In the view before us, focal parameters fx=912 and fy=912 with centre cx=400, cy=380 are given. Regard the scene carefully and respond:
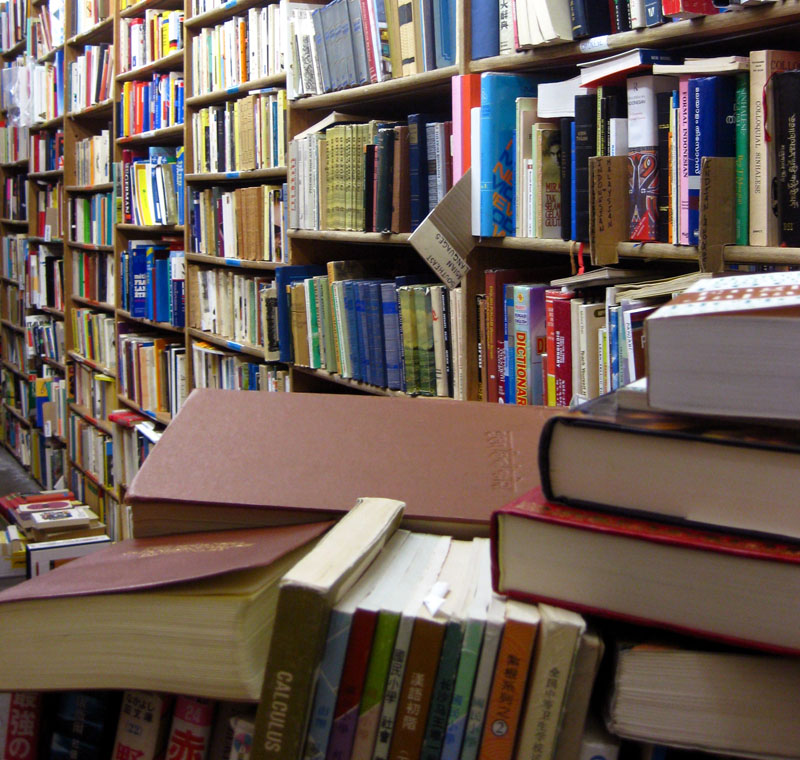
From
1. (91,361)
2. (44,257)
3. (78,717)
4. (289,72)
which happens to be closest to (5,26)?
(44,257)

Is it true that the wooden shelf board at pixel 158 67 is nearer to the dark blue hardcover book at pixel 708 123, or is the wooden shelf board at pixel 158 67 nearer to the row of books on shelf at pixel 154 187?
the row of books on shelf at pixel 154 187

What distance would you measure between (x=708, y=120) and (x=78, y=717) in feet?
3.52

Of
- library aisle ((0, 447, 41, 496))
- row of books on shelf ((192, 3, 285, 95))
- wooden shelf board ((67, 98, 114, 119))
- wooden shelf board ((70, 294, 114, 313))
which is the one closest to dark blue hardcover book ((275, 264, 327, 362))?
row of books on shelf ((192, 3, 285, 95))

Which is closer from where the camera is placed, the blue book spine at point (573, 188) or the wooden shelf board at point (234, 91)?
the blue book spine at point (573, 188)

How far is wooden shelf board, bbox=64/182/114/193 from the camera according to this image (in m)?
4.49

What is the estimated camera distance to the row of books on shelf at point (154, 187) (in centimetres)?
378

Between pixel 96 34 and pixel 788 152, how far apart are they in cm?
442

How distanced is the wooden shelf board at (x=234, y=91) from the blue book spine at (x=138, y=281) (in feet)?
2.71

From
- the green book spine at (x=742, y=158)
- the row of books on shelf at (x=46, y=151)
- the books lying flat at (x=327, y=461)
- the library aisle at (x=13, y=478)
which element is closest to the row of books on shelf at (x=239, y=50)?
the green book spine at (x=742, y=158)

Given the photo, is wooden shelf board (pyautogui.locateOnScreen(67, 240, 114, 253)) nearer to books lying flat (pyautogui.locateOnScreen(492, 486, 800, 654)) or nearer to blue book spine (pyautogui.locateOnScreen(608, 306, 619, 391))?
blue book spine (pyautogui.locateOnScreen(608, 306, 619, 391))

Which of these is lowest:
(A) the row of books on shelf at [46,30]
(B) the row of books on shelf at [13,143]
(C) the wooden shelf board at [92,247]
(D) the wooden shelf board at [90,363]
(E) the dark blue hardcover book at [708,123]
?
(D) the wooden shelf board at [90,363]

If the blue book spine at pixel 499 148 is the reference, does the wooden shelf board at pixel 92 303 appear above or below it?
below

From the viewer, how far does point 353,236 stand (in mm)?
2215

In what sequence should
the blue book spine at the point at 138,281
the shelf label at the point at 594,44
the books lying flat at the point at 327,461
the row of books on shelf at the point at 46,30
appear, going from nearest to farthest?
the books lying flat at the point at 327,461, the shelf label at the point at 594,44, the blue book spine at the point at 138,281, the row of books on shelf at the point at 46,30
